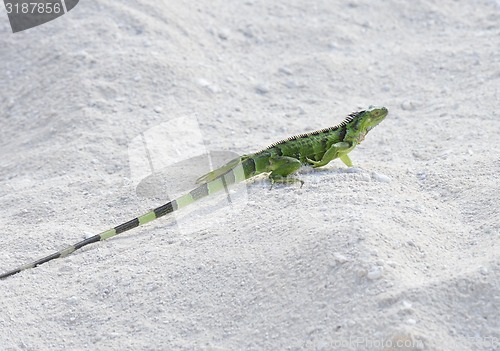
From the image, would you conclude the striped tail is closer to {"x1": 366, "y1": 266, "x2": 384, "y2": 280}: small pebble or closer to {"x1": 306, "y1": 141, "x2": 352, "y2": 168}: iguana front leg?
{"x1": 306, "y1": 141, "x2": 352, "y2": 168}: iguana front leg

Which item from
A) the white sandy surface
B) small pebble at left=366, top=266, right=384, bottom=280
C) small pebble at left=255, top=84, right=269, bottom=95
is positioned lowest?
small pebble at left=255, top=84, right=269, bottom=95

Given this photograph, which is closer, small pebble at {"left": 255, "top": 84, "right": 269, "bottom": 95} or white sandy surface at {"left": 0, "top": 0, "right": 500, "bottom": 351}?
Result: white sandy surface at {"left": 0, "top": 0, "right": 500, "bottom": 351}

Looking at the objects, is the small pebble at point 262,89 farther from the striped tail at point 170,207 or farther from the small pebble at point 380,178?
the small pebble at point 380,178

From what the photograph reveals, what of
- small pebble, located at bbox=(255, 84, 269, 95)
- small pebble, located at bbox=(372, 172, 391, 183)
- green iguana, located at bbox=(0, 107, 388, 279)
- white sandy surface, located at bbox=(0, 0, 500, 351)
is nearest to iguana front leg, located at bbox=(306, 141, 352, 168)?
green iguana, located at bbox=(0, 107, 388, 279)

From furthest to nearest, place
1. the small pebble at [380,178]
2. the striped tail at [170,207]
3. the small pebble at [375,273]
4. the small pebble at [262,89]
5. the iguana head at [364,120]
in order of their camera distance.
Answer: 1. the small pebble at [262,89]
2. the iguana head at [364,120]
3. the small pebble at [380,178]
4. the striped tail at [170,207]
5. the small pebble at [375,273]

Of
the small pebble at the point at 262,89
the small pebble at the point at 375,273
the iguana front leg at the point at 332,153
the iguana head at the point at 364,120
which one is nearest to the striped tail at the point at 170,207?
the iguana front leg at the point at 332,153

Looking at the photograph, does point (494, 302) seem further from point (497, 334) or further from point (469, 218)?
point (469, 218)

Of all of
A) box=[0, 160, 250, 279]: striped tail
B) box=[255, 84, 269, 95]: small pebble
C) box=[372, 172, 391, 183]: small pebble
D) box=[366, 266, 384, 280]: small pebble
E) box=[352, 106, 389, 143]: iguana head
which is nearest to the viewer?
box=[366, 266, 384, 280]: small pebble
